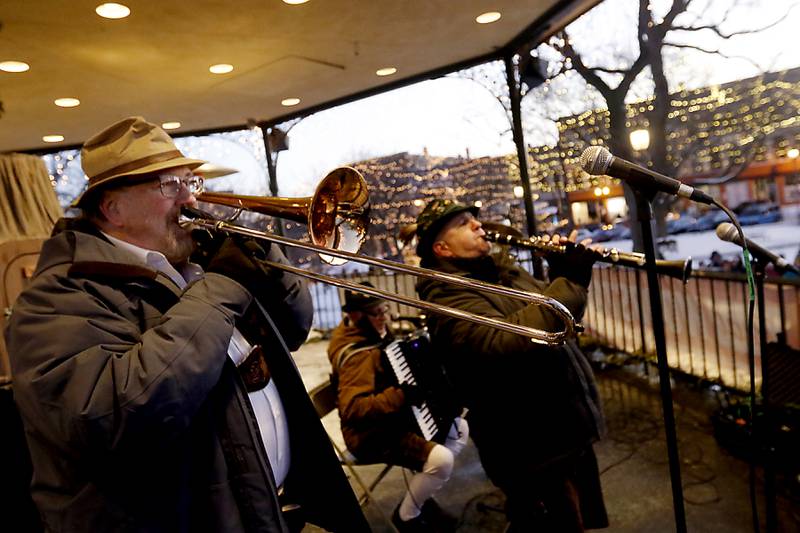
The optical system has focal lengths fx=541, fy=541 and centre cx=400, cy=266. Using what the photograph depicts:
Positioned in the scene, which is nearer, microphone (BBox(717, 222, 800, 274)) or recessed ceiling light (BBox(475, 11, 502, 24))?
microphone (BBox(717, 222, 800, 274))

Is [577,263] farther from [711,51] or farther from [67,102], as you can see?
[67,102]

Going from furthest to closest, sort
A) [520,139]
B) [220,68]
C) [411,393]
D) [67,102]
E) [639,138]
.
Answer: [639,138] < [520,139] < [67,102] < [220,68] < [411,393]

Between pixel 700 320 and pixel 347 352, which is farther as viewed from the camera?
pixel 700 320

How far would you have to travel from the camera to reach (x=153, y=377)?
4.00ft

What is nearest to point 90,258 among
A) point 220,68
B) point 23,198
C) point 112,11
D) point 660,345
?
point 660,345

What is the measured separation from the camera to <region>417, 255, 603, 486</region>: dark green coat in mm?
2111

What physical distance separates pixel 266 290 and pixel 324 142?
5216 millimetres

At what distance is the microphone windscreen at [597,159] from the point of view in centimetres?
148

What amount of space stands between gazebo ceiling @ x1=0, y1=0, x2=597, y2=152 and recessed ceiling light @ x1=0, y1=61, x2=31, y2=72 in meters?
0.06

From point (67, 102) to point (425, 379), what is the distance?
4.21 metres

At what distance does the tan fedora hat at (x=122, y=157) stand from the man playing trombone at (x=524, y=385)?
1062 mm

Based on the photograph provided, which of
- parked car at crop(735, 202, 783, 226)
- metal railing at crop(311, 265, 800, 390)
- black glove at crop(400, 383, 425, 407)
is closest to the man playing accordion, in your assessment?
black glove at crop(400, 383, 425, 407)

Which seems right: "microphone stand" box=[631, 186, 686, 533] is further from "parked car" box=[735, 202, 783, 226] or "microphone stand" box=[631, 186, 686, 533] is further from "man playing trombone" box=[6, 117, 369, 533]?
"parked car" box=[735, 202, 783, 226]

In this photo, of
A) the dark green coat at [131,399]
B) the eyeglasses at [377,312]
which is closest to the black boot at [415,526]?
the eyeglasses at [377,312]
